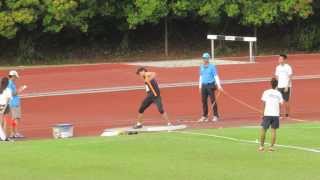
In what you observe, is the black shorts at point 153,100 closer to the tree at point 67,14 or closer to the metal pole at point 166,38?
the tree at point 67,14

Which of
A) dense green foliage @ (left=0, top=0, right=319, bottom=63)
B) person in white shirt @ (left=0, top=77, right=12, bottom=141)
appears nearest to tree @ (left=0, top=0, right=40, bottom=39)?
dense green foliage @ (left=0, top=0, right=319, bottom=63)

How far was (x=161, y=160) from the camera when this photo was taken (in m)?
13.3

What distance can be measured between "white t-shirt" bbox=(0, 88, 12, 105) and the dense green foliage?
2355cm

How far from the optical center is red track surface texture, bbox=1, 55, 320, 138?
78.9 feet

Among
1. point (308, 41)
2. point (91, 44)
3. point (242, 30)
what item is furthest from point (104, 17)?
point (308, 41)

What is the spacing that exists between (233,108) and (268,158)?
13.3 meters

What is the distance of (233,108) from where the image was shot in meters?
26.8

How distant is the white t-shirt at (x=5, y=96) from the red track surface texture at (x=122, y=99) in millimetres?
1428

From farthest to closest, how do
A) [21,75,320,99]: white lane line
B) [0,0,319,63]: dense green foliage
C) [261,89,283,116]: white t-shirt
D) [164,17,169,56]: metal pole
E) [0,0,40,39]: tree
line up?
[164,17,169,56]: metal pole
[0,0,319,63]: dense green foliage
[0,0,40,39]: tree
[21,75,320,99]: white lane line
[261,89,283,116]: white t-shirt

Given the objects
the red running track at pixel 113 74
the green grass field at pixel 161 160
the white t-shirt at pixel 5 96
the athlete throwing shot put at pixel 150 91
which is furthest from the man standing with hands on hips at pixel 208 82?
the red running track at pixel 113 74

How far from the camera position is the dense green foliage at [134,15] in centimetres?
4436

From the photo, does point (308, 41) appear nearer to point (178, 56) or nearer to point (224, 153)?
point (178, 56)

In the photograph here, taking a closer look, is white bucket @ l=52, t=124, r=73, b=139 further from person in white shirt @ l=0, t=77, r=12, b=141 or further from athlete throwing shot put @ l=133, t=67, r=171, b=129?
athlete throwing shot put @ l=133, t=67, r=171, b=129

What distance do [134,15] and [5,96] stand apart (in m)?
27.0
